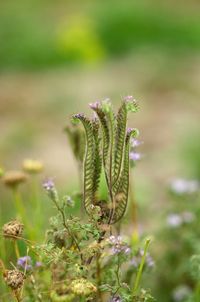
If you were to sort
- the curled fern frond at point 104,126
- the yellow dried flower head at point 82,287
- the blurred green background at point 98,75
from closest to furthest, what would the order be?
the yellow dried flower head at point 82,287 → the curled fern frond at point 104,126 → the blurred green background at point 98,75

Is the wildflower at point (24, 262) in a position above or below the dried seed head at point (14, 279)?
above

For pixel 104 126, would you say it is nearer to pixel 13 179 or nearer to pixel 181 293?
pixel 13 179

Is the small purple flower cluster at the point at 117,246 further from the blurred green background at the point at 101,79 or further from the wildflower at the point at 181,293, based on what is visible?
the blurred green background at the point at 101,79

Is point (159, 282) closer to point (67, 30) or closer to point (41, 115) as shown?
point (41, 115)

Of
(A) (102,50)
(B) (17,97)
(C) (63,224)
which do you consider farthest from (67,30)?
(C) (63,224)

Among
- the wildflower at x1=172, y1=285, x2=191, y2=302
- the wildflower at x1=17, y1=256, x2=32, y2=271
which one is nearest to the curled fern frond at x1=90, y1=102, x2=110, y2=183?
the wildflower at x1=17, y1=256, x2=32, y2=271

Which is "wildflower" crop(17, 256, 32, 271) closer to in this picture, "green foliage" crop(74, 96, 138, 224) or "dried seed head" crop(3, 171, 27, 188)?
"green foliage" crop(74, 96, 138, 224)

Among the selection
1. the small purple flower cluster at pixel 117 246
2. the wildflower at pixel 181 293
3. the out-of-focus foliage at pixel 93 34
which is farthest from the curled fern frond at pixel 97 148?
the out-of-focus foliage at pixel 93 34
